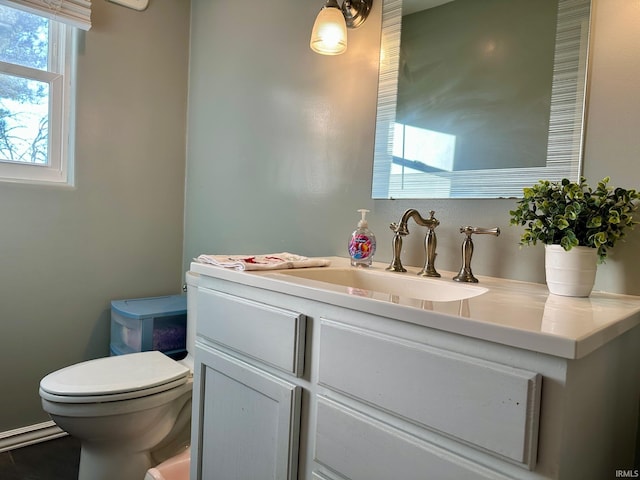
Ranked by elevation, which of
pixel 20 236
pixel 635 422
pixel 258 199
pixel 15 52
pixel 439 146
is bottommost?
pixel 635 422

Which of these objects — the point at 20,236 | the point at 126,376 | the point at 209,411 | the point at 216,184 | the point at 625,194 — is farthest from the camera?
the point at 216,184

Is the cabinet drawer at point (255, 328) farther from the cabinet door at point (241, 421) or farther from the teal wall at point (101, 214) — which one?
the teal wall at point (101, 214)

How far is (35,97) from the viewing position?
1.84 m

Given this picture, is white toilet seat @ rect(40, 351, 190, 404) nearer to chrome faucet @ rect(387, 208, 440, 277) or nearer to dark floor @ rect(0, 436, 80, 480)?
dark floor @ rect(0, 436, 80, 480)

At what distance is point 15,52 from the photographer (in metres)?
1.78

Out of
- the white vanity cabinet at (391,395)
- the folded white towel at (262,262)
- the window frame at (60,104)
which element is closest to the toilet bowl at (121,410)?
the white vanity cabinet at (391,395)

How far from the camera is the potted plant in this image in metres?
0.81

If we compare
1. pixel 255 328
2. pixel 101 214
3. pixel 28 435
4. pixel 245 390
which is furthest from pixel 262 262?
pixel 28 435

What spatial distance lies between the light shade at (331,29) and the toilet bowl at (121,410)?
3.91ft

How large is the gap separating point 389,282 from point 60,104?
5.58 ft

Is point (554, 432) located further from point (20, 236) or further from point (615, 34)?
point (20, 236)

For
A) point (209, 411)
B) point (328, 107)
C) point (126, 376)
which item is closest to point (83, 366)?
point (126, 376)

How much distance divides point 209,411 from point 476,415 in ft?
2.43

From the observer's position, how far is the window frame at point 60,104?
186 centimetres
